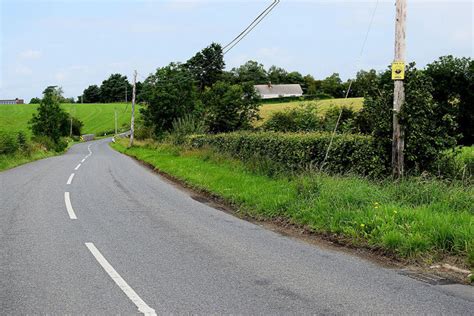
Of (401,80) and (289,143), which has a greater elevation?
(401,80)

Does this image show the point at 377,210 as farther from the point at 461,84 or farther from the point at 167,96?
the point at 461,84

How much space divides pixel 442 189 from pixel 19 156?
2801cm

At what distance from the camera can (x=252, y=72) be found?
13775cm

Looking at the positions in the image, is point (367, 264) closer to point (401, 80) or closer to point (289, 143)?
point (401, 80)

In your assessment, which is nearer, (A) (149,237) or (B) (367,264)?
(B) (367,264)

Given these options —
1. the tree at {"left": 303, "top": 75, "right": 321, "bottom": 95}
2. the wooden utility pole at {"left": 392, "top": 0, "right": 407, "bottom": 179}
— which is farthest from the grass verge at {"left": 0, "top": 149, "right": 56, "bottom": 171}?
the tree at {"left": 303, "top": 75, "right": 321, "bottom": 95}

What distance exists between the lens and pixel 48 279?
555 cm

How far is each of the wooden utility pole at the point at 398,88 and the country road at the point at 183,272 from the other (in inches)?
156

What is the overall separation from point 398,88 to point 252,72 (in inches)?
5098

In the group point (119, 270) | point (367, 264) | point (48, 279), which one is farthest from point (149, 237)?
point (367, 264)

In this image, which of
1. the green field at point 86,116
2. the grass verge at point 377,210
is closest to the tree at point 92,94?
the green field at point 86,116

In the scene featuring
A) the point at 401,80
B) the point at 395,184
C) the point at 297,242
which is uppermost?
the point at 401,80

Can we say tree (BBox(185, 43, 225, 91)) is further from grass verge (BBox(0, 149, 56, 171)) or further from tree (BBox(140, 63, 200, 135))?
grass verge (BBox(0, 149, 56, 171))

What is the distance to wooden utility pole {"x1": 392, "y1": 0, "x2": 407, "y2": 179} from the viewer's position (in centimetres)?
1038
